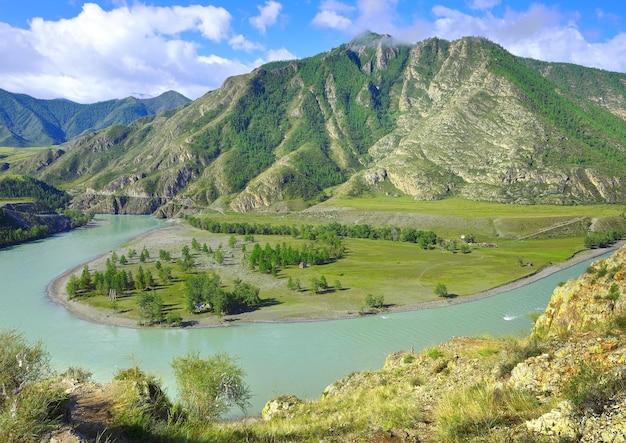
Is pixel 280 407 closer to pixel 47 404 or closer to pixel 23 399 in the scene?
pixel 47 404

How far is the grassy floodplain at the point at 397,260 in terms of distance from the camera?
230ft

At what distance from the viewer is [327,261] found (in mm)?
105000

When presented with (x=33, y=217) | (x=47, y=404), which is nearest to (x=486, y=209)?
(x=47, y=404)

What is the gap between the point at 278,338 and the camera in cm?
5425

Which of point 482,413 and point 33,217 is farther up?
point 33,217

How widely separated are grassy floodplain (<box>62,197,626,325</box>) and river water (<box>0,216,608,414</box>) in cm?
526

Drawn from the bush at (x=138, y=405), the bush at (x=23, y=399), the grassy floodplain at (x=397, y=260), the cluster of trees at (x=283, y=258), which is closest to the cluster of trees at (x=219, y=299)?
the grassy floodplain at (x=397, y=260)

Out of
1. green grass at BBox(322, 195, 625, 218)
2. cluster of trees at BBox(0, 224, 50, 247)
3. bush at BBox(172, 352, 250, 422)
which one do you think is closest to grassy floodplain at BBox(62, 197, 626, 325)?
green grass at BBox(322, 195, 625, 218)

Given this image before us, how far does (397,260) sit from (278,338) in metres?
56.2

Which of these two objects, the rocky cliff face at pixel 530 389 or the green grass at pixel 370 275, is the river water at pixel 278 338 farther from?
the rocky cliff face at pixel 530 389

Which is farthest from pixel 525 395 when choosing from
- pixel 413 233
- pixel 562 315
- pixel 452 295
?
pixel 413 233

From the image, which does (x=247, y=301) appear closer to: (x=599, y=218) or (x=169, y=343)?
(x=169, y=343)

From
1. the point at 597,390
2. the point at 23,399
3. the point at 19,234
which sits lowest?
the point at 597,390

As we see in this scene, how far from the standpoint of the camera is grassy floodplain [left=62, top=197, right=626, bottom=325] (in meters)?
70.1
